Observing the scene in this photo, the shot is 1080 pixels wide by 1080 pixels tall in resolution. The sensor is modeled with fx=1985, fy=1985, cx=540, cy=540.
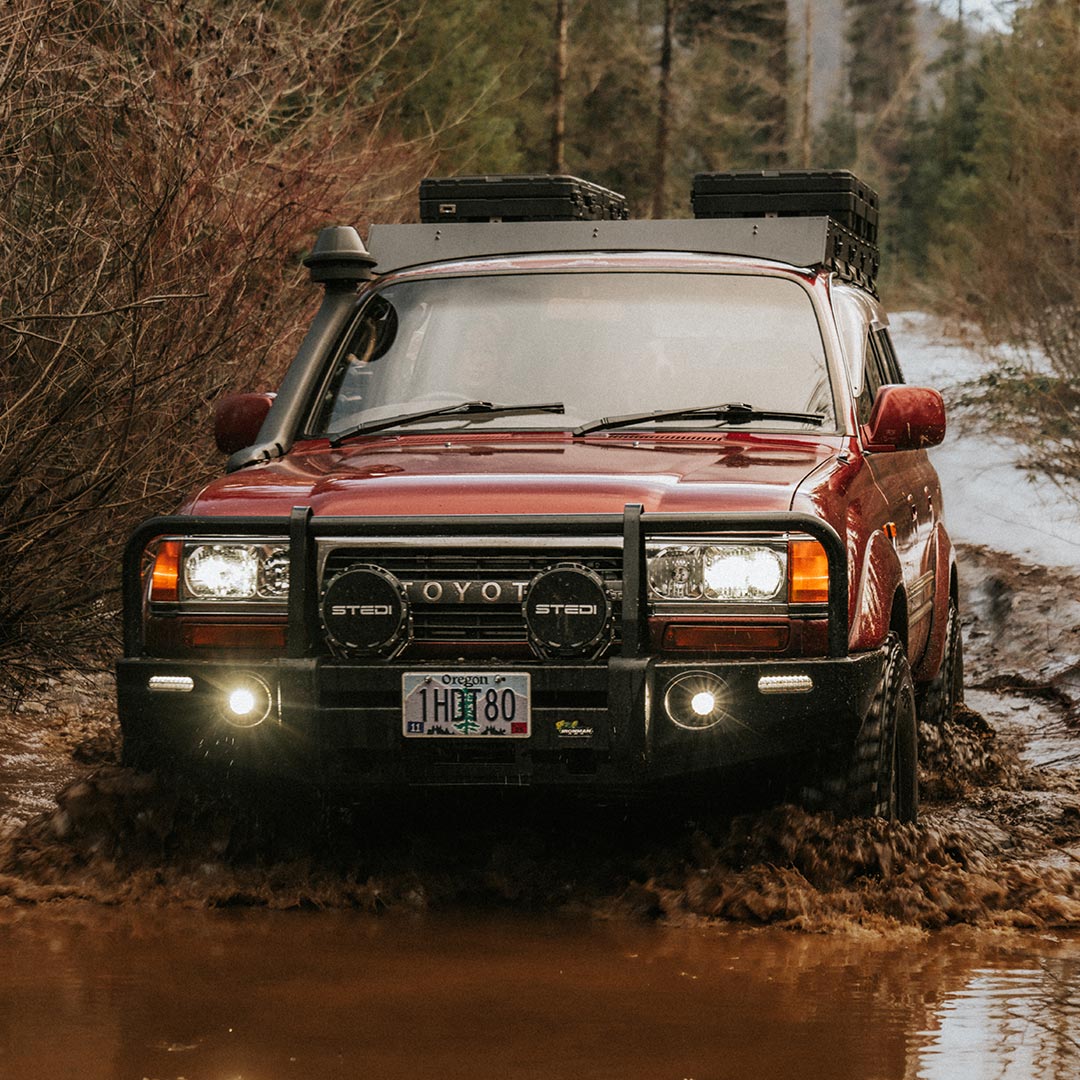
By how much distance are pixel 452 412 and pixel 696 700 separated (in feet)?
5.20

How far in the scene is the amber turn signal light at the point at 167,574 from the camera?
214 inches

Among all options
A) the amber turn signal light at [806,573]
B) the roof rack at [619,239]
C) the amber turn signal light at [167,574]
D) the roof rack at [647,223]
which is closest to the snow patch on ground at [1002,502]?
the roof rack at [647,223]

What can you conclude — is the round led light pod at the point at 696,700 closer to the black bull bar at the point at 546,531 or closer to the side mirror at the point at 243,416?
the black bull bar at the point at 546,531

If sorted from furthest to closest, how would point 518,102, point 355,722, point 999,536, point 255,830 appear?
point 518,102 < point 999,536 < point 255,830 < point 355,722

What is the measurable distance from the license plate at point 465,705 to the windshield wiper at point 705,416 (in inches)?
47.8

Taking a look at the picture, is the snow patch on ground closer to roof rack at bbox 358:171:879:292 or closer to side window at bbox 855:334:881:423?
roof rack at bbox 358:171:879:292

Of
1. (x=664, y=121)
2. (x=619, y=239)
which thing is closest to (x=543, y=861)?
(x=619, y=239)

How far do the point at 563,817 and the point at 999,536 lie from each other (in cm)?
976

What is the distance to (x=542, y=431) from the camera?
6133 millimetres

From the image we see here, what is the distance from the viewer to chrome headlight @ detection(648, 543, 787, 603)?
5.20m

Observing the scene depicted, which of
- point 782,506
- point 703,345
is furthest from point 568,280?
point 782,506

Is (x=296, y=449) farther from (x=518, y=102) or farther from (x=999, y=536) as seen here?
(x=518, y=102)

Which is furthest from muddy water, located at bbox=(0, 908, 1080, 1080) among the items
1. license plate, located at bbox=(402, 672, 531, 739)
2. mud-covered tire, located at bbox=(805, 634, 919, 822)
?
license plate, located at bbox=(402, 672, 531, 739)

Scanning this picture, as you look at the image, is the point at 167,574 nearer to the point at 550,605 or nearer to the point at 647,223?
the point at 550,605
